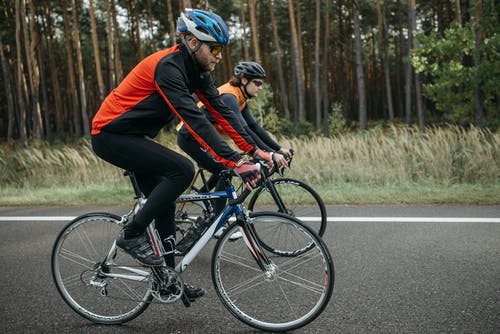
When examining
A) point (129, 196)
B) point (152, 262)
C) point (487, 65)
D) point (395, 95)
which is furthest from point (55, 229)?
point (395, 95)

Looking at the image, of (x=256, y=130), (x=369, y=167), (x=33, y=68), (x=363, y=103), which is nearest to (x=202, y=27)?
(x=256, y=130)

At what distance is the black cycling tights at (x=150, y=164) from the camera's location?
2.96 metres

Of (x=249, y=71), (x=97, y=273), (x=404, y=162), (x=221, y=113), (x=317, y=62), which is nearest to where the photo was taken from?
(x=221, y=113)

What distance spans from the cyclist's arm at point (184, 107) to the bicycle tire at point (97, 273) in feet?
3.31

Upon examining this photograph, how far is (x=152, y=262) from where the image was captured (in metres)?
2.98

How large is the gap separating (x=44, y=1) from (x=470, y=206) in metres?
32.4

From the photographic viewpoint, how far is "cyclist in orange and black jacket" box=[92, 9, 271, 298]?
9.11 feet

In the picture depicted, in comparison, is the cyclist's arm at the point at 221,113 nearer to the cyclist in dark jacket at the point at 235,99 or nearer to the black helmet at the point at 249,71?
the cyclist in dark jacket at the point at 235,99

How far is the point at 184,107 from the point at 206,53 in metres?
0.44

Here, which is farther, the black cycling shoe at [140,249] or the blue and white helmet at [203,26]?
the black cycling shoe at [140,249]

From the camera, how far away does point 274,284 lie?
11.5 feet

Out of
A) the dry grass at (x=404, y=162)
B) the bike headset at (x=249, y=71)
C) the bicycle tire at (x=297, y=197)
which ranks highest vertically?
the bike headset at (x=249, y=71)

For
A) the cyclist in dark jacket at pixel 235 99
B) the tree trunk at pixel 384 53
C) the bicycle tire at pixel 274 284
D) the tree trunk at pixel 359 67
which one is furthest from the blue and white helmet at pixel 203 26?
the tree trunk at pixel 384 53

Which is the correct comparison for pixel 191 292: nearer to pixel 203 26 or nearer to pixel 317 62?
pixel 203 26
